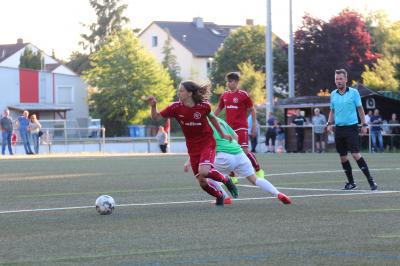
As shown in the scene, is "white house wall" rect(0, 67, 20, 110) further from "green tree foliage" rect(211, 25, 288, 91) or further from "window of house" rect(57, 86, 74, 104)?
"green tree foliage" rect(211, 25, 288, 91)

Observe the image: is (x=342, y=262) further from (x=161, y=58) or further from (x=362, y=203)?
(x=161, y=58)

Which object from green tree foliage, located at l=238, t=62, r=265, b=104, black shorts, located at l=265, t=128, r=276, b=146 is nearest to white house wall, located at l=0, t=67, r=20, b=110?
green tree foliage, located at l=238, t=62, r=265, b=104

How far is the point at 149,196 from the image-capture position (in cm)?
1453

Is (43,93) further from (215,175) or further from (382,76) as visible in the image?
(215,175)

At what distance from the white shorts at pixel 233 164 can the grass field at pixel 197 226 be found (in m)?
0.45

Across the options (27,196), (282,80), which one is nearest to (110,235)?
(27,196)

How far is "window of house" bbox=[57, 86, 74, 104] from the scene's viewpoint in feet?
303

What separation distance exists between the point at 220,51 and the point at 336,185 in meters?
77.8

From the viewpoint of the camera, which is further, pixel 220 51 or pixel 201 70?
pixel 201 70

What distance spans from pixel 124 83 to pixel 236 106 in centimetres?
7265

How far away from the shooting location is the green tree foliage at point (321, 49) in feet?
237

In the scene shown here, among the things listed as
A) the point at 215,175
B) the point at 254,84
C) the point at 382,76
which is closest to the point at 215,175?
the point at 215,175

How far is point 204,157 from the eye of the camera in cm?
1215

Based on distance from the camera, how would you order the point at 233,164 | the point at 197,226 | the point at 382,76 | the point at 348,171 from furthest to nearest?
1. the point at 382,76
2. the point at 348,171
3. the point at 233,164
4. the point at 197,226
